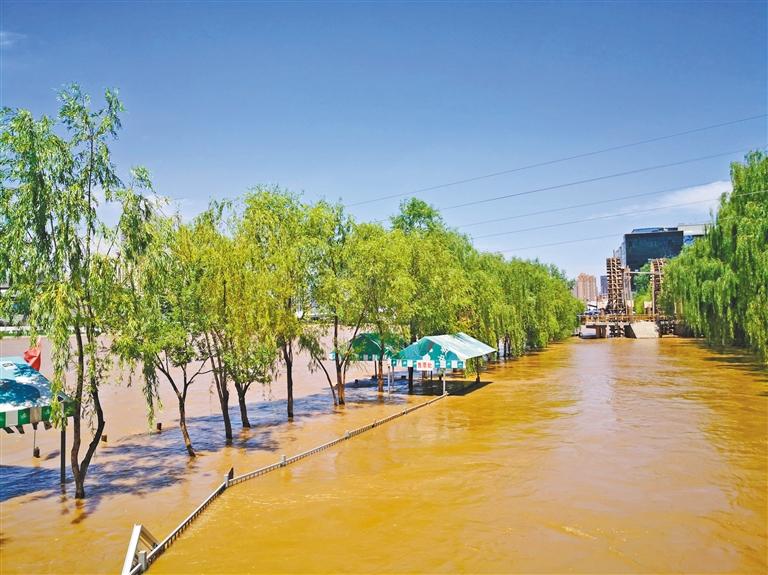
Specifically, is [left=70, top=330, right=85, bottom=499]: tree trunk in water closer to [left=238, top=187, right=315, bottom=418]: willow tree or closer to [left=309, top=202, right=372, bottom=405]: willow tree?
[left=238, top=187, right=315, bottom=418]: willow tree

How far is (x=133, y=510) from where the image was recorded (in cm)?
1434

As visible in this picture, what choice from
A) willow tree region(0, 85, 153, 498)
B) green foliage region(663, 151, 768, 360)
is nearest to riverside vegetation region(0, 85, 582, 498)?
willow tree region(0, 85, 153, 498)

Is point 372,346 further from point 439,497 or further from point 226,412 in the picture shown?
point 439,497

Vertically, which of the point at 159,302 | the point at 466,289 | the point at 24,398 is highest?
the point at 466,289

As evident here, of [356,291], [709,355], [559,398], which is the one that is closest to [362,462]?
[356,291]

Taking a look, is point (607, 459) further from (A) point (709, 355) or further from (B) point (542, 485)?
(A) point (709, 355)

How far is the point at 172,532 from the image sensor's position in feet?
37.2

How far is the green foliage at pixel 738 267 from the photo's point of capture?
3136 cm

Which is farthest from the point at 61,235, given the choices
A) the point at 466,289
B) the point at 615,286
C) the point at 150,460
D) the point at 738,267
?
the point at 615,286

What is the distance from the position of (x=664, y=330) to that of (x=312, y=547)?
93.0m

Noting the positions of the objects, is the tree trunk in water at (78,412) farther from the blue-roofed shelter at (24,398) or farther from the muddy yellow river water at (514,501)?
the muddy yellow river water at (514,501)

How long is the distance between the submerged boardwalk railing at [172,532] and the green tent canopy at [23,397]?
4.52 m

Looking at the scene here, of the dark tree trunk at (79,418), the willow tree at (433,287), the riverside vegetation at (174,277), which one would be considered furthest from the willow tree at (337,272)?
the dark tree trunk at (79,418)

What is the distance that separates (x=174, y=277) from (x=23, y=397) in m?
5.02
